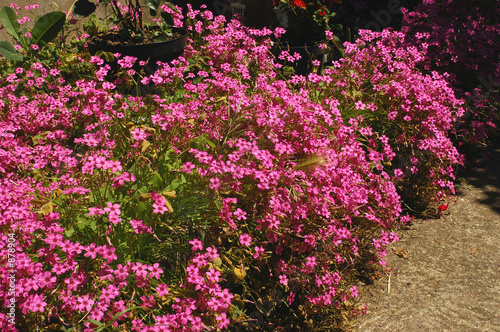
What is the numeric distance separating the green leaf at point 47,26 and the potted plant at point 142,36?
0.32m

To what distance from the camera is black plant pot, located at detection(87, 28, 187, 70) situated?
3.97 meters

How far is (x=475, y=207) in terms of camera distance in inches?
157

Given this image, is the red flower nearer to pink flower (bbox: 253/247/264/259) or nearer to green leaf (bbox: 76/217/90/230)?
pink flower (bbox: 253/247/264/259)

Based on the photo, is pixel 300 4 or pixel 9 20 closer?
pixel 9 20

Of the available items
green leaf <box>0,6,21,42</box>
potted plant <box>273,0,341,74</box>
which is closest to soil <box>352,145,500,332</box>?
potted plant <box>273,0,341,74</box>

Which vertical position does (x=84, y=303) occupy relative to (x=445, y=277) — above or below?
above

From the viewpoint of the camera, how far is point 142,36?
4.22 metres

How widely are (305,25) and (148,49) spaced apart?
2.33m

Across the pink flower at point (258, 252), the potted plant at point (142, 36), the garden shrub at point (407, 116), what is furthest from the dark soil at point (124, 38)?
the pink flower at point (258, 252)

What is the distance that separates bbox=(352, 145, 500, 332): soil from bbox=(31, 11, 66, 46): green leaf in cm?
363

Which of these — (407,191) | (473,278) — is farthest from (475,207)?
(473,278)

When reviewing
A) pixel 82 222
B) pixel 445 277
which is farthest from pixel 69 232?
pixel 445 277

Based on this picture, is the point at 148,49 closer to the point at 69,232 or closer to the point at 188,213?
the point at 188,213

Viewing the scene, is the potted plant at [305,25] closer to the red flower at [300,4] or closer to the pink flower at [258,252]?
the red flower at [300,4]
